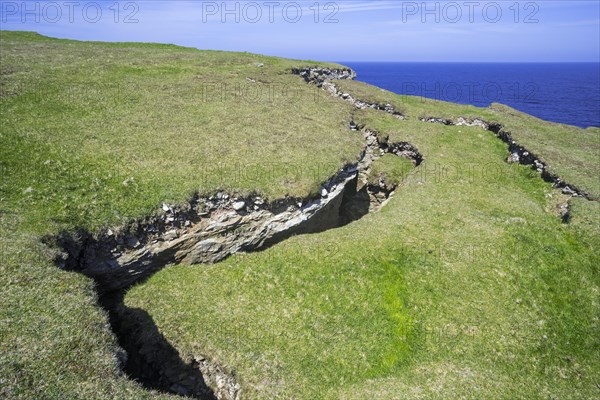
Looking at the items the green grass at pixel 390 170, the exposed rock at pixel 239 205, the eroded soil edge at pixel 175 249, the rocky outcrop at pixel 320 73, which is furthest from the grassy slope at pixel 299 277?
the rocky outcrop at pixel 320 73

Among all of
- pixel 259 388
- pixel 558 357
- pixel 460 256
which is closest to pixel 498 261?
pixel 460 256

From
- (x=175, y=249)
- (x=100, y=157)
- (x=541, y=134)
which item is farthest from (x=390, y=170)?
(x=100, y=157)

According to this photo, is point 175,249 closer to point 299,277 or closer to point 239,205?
point 239,205

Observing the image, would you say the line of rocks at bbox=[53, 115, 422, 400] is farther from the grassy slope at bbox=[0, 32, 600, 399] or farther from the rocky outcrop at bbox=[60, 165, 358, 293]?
the grassy slope at bbox=[0, 32, 600, 399]

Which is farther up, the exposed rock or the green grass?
the green grass

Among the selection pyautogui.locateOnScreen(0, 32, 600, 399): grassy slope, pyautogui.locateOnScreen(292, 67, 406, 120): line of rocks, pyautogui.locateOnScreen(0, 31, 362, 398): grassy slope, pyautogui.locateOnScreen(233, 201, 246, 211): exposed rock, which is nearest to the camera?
pyautogui.locateOnScreen(0, 31, 362, 398): grassy slope

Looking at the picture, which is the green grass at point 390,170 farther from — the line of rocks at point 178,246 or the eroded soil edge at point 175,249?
the line of rocks at point 178,246

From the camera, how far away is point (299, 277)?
25125mm

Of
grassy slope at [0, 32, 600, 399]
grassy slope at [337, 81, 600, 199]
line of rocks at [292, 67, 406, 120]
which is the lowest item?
grassy slope at [0, 32, 600, 399]

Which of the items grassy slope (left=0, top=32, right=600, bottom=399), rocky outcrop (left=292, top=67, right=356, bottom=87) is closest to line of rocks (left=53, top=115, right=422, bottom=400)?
grassy slope (left=0, top=32, right=600, bottom=399)

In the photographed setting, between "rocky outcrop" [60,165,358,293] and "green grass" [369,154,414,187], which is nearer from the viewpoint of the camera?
"rocky outcrop" [60,165,358,293]

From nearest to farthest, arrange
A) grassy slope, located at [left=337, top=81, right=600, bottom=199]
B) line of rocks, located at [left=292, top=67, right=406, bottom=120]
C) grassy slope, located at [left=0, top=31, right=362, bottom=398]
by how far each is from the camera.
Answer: grassy slope, located at [left=0, top=31, right=362, bottom=398] < grassy slope, located at [left=337, top=81, right=600, bottom=199] < line of rocks, located at [left=292, top=67, right=406, bottom=120]

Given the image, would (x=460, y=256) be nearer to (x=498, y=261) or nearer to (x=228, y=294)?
(x=498, y=261)

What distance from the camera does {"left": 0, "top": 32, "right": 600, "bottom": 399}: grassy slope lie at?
18.0m
